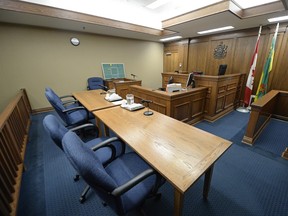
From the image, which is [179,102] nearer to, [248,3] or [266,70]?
[266,70]

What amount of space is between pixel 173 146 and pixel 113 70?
15.5 feet

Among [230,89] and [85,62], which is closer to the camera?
[230,89]

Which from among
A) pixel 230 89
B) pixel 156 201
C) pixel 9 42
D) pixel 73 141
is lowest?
pixel 156 201

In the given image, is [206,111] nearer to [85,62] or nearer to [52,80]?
[85,62]

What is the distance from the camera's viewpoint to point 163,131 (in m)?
1.39

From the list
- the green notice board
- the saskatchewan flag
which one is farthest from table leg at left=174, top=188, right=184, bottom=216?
the green notice board

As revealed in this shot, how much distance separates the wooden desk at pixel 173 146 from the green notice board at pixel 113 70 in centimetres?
373

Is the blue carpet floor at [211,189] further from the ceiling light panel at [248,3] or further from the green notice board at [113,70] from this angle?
the green notice board at [113,70]

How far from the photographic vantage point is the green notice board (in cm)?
506

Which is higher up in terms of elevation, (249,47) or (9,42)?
(9,42)

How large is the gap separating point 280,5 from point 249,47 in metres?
1.49

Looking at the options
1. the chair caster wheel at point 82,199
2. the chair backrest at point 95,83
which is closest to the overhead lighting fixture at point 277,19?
the chair backrest at point 95,83

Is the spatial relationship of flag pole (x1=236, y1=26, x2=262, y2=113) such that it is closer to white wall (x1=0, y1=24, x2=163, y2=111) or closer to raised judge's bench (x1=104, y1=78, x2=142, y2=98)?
raised judge's bench (x1=104, y1=78, x2=142, y2=98)

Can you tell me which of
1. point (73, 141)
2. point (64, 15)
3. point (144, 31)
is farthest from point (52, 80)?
point (73, 141)
